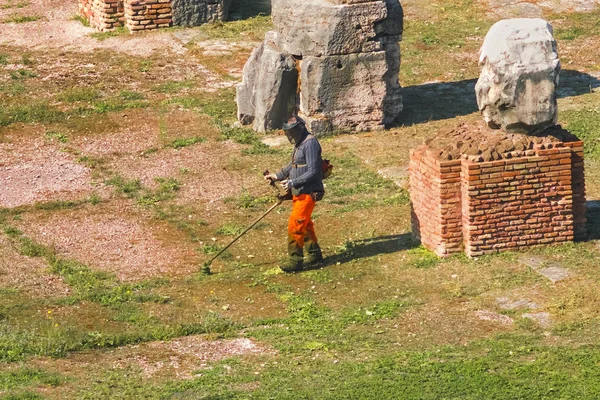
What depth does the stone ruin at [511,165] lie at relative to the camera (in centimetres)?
1220

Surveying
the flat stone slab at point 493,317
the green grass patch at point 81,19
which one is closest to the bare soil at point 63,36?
the green grass patch at point 81,19

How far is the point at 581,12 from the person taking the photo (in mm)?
21781

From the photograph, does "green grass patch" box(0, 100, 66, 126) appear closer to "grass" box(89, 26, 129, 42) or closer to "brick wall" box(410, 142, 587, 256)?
"grass" box(89, 26, 129, 42)

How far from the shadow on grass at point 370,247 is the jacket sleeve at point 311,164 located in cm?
87

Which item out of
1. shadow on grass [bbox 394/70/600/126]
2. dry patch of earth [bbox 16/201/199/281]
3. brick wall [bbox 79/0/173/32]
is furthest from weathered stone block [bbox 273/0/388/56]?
brick wall [bbox 79/0/173/32]

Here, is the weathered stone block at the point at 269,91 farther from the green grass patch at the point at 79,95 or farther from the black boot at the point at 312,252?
the black boot at the point at 312,252

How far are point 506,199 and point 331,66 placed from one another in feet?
16.4

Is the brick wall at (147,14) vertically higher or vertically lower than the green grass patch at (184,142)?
higher

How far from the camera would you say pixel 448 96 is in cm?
1838

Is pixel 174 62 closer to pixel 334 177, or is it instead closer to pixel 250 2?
pixel 250 2

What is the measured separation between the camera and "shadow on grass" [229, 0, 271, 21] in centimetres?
2214

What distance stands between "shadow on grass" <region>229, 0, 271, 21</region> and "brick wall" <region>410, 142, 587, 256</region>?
10.2 metres

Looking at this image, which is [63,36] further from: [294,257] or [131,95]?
[294,257]

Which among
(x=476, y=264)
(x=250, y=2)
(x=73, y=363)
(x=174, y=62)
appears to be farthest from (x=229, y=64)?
(x=73, y=363)
